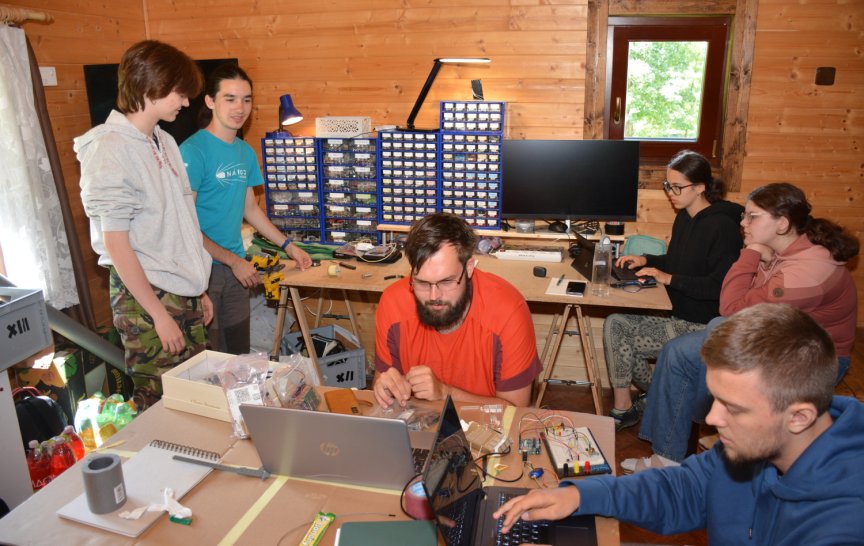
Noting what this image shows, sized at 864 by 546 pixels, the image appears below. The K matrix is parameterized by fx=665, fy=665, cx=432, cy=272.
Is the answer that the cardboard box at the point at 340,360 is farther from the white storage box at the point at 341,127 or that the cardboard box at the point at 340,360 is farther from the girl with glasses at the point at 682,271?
the girl with glasses at the point at 682,271

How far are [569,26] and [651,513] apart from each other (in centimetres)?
277

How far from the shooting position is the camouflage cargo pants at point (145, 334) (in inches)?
93.3

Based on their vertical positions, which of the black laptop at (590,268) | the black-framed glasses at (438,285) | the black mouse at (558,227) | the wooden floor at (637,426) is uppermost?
the black-framed glasses at (438,285)

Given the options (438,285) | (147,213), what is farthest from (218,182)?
(438,285)

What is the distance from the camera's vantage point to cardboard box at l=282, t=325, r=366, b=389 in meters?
3.72

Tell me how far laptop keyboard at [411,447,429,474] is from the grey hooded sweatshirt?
4.09 ft

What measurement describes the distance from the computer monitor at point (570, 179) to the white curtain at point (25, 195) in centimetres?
241

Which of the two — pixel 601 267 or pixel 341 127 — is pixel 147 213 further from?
pixel 601 267

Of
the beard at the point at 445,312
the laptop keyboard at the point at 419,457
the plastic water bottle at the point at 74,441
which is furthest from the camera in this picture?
the plastic water bottle at the point at 74,441

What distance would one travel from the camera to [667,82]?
3.65 meters

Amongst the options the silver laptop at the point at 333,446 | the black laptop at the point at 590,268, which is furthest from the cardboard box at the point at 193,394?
the black laptop at the point at 590,268

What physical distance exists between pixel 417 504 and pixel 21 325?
1.79 metres

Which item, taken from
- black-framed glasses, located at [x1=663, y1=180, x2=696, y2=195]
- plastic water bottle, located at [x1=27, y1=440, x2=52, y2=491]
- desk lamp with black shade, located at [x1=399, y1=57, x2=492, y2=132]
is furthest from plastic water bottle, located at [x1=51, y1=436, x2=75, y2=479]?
black-framed glasses, located at [x1=663, y1=180, x2=696, y2=195]

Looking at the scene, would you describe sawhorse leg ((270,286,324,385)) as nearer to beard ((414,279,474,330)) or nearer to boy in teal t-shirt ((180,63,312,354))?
boy in teal t-shirt ((180,63,312,354))
